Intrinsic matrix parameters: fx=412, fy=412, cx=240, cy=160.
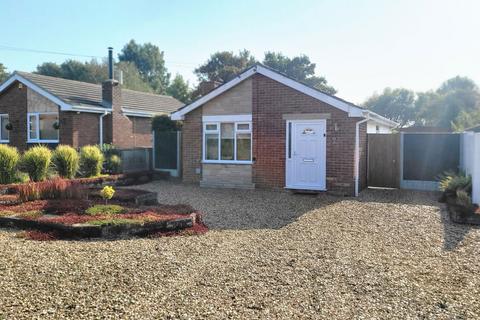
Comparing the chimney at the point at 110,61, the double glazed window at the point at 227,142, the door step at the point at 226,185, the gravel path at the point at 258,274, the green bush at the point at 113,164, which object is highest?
the chimney at the point at 110,61

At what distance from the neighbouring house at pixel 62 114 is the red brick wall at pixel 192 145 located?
5.91 meters

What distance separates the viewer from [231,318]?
3.93 m

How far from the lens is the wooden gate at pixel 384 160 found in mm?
14031

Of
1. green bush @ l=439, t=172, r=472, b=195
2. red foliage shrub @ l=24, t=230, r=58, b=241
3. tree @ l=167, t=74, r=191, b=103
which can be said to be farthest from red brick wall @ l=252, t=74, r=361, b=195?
tree @ l=167, t=74, r=191, b=103

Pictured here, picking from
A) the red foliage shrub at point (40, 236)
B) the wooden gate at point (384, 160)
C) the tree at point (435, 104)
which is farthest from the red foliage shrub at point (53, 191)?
the tree at point (435, 104)

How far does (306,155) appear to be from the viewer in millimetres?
13117

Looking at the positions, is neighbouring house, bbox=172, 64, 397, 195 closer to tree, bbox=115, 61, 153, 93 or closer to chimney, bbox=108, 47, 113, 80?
chimney, bbox=108, 47, 113, 80

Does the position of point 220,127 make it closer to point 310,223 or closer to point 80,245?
point 310,223

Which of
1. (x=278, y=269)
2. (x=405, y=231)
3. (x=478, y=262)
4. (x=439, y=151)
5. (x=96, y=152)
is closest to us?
(x=278, y=269)

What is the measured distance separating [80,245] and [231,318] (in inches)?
129

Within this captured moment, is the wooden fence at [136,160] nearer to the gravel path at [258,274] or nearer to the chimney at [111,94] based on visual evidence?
the chimney at [111,94]

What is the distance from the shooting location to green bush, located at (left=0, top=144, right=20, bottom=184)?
39.0 ft

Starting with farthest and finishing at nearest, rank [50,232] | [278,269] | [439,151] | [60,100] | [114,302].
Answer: [60,100] → [439,151] → [50,232] → [278,269] → [114,302]

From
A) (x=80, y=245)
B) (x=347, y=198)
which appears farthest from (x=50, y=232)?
(x=347, y=198)
